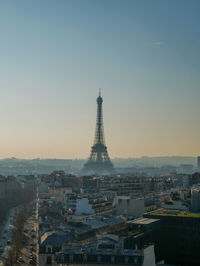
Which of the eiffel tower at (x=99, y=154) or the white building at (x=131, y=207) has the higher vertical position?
the eiffel tower at (x=99, y=154)

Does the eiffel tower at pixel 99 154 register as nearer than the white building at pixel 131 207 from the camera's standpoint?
No

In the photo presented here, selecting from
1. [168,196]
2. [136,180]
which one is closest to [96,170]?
[136,180]

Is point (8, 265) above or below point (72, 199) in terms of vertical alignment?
below

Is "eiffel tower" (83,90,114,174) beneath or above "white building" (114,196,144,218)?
above

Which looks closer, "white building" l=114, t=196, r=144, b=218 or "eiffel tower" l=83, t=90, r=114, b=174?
"white building" l=114, t=196, r=144, b=218

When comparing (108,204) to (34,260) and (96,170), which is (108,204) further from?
(96,170)

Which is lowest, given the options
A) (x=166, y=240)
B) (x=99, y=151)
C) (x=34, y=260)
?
(x=34, y=260)

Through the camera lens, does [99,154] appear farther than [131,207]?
Yes

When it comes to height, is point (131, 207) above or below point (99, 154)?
below
